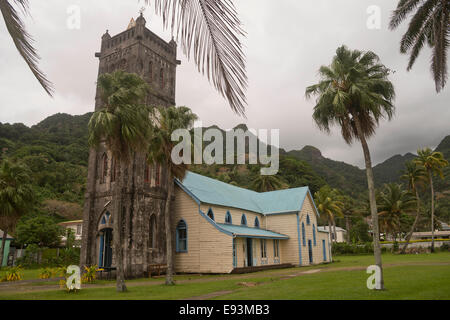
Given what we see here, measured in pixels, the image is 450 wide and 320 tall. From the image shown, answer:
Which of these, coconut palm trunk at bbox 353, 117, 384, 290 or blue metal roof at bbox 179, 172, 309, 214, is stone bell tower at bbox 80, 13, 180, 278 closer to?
blue metal roof at bbox 179, 172, 309, 214

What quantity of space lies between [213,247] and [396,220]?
1608 inches

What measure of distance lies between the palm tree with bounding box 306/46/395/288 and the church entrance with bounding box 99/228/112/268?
18573 mm

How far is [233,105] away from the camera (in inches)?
116

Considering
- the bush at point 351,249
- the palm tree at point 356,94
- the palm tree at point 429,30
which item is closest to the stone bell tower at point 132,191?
the palm tree at point 356,94

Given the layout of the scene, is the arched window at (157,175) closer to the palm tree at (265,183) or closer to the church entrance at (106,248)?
the church entrance at (106,248)

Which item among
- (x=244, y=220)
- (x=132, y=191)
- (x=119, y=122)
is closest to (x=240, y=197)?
(x=244, y=220)

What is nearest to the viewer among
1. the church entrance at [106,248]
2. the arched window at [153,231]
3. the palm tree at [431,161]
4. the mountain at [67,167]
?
the church entrance at [106,248]

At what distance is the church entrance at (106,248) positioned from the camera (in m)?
25.3

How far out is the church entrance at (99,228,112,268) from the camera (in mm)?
25339

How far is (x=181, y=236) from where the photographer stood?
28.3 metres

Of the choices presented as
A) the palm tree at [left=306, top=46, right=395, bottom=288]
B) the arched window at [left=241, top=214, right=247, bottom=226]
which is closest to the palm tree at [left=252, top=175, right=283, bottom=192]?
the arched window at [left=241, top=214, right=247, bottom=226]

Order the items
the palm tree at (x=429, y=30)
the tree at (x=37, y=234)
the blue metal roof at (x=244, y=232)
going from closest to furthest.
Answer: the palm tree at (x=429, y=30)
the blue metal roof at (x=244, y=232)
the tree at (x=37, y=234)

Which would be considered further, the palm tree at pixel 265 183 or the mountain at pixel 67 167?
the mountain at pixel 67 167
